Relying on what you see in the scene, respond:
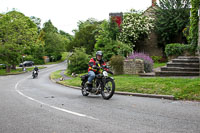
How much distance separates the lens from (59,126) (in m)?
4.88

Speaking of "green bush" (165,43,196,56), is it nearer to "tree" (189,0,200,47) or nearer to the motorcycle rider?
"tree" (189,0,200,47)

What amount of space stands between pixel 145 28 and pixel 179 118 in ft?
90.2

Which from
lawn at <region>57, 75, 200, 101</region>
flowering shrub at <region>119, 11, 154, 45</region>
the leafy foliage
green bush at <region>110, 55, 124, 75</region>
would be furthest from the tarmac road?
flowering shrub at <region>119, 11, 154, 45</region>

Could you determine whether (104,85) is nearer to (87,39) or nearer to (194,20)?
(194,20)

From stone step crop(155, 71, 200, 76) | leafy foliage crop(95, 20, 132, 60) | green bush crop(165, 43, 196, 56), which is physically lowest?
stone step crop(155, 71, 200, 76)

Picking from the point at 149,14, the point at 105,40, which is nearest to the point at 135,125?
the point at 105,40

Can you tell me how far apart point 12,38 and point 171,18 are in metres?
29.3

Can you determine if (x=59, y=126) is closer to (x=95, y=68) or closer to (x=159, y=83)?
(x=95, y=68)

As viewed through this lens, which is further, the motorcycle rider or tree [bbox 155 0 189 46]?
tree [bbox 155 0 189 46]

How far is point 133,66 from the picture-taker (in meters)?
18.0

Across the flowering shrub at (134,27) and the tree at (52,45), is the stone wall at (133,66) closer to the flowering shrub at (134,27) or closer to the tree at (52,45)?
the flowering shrub at (134,27)

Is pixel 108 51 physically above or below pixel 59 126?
above

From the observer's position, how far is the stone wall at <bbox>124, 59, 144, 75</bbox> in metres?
17.5

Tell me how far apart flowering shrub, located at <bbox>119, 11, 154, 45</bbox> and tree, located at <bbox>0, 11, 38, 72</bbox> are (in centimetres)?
2162
